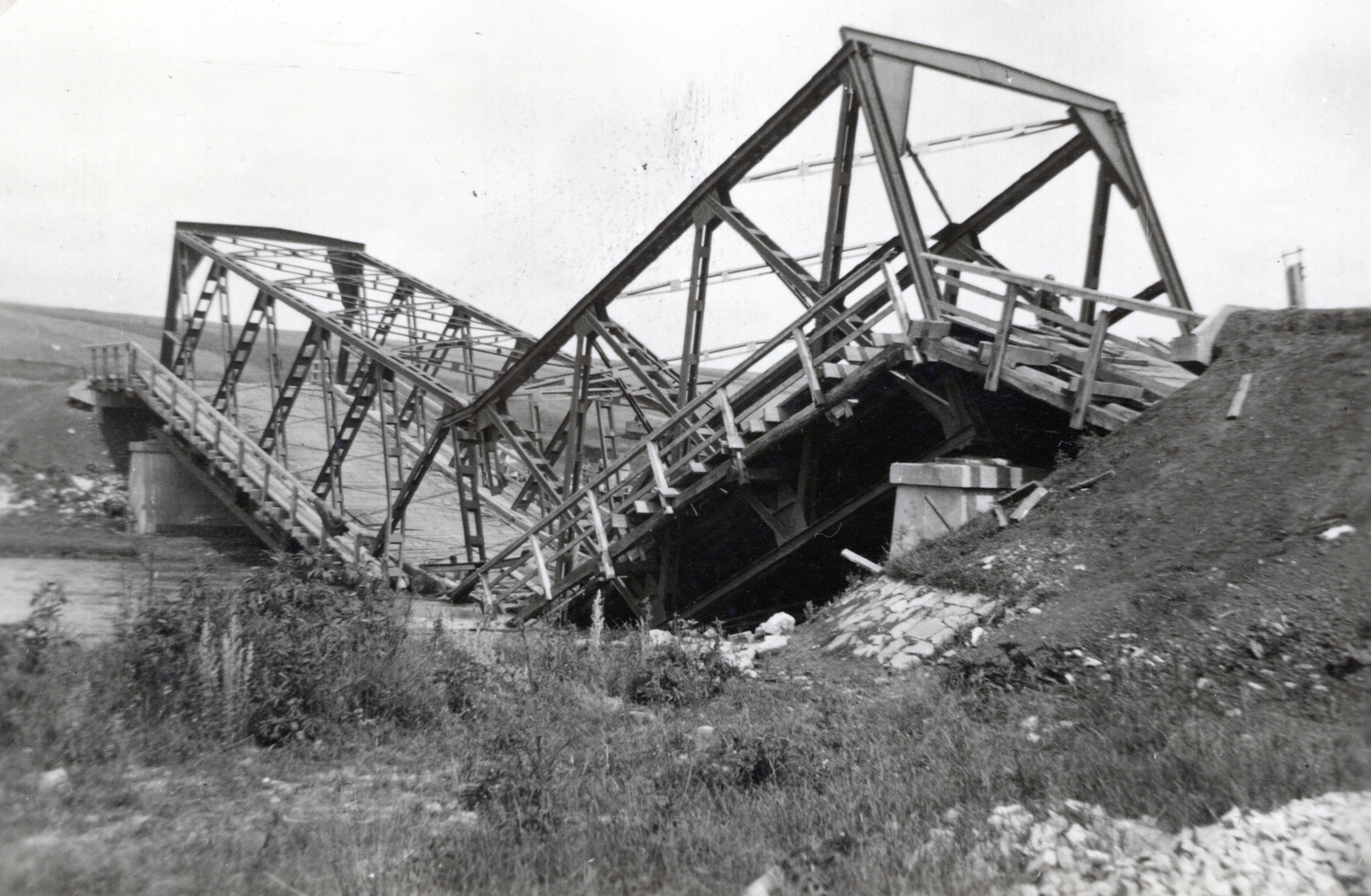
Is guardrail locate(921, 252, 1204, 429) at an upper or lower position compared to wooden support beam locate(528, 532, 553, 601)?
upper

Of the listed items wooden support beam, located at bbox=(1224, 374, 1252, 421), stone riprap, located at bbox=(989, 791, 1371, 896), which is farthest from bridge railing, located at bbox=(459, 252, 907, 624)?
stone riprap, located at bbox=(989, 791, 1371, 896)

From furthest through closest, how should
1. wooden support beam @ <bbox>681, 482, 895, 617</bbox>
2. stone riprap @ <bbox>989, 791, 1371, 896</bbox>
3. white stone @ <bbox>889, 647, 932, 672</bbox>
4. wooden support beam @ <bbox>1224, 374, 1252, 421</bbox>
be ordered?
wooden support beam @ <bbox>681, 482, 895, 617</bbox>, wooden support beam @ <bbox>1224, 374, 1252, 421</bbox>, white stone @ <bbox>889, 647, 932, 672</bbox>, stone riprap @ <bbox>989, 791, 1371, 896</bbox>

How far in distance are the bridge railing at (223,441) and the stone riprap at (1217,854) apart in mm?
16018

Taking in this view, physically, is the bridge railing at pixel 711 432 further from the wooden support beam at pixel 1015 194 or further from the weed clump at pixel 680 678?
the weed clump at pixel 680 678

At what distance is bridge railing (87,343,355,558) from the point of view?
19.1m

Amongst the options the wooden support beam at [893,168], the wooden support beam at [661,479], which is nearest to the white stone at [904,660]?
the wooden support beam at [893,168]

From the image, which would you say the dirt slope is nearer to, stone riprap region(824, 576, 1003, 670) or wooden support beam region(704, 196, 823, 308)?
stone riprap region(824, 576, 1003, 670)

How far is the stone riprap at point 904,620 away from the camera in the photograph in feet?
24.0

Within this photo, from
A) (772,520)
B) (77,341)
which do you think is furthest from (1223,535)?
(77,341)

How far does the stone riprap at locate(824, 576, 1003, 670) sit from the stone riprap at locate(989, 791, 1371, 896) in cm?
286

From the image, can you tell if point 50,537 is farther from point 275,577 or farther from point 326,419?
point 275,577

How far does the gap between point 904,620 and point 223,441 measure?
1645cm

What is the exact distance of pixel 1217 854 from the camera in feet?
13.0

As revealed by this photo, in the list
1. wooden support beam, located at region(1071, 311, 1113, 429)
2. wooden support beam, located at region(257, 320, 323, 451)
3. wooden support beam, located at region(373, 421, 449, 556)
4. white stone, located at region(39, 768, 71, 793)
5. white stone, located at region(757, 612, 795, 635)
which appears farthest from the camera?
wooden support beam, located at region(257, 320, 323, 451)
